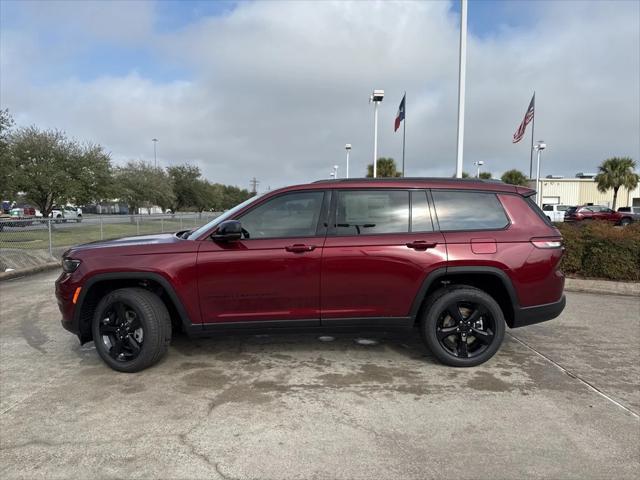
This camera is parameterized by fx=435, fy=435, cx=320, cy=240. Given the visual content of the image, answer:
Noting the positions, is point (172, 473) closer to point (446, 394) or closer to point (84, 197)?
point (446, 394)

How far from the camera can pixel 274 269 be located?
386 cm

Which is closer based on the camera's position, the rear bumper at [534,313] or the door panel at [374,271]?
the door panel at [374,271]

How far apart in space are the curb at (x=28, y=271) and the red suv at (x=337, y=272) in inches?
267

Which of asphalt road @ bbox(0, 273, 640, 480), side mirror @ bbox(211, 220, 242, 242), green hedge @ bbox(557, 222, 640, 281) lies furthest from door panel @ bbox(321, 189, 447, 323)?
green hedge @ bbox(557, 222, 640, 281)

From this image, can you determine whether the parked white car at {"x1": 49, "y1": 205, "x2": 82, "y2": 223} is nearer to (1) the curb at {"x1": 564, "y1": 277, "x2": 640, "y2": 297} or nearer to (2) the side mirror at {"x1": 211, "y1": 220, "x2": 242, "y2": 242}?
(2) the side mirror at {"x1": 211, "y1": 220, "x2": 242, "y2": 242}

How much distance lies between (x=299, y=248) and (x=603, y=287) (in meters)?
6.42

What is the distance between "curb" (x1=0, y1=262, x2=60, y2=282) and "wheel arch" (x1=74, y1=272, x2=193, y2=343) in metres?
6.80

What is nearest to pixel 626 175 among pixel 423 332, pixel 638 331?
pixel 638 331

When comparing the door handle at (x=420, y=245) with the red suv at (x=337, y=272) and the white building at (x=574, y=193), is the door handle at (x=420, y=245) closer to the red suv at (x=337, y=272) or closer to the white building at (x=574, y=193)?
the red suv at (x=337, y=272)

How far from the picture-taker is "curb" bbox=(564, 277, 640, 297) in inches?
295

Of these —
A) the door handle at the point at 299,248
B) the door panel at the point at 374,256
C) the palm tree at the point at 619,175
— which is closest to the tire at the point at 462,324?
the door panel at the point at 374,256

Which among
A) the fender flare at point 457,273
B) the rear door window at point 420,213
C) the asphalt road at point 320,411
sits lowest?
the asphalt road at point 320,411

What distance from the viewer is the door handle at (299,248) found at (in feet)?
12.7

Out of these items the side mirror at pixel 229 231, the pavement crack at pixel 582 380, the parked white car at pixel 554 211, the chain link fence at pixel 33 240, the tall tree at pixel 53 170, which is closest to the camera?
the pavement crack at pixel 582 380
